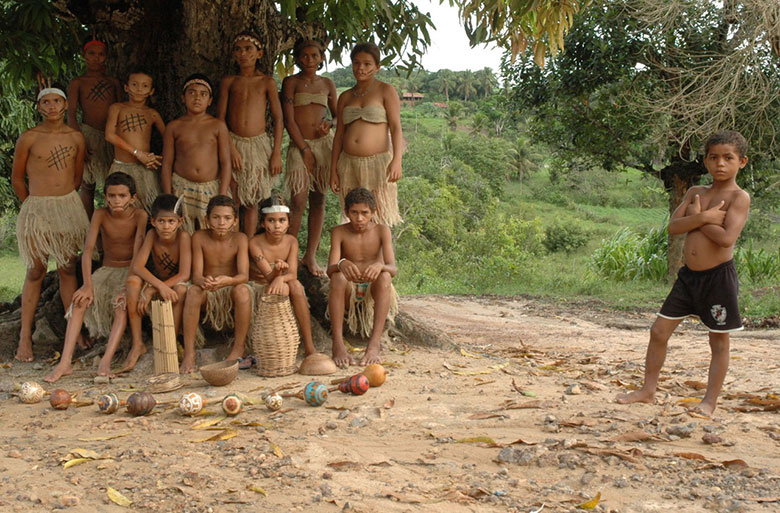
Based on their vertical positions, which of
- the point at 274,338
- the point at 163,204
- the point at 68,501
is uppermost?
the point at 163,204

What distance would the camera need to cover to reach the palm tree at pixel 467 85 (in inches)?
2125

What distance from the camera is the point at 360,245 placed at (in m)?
4.74

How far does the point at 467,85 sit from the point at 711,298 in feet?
172

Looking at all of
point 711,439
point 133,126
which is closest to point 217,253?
point 133,126

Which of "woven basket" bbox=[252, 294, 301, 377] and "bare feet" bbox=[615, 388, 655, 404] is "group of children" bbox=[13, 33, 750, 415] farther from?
"bare feet" bbox=[615, 388, 655, 404]

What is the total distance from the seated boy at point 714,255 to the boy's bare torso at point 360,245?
1.81 m

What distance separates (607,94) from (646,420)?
21.3ft

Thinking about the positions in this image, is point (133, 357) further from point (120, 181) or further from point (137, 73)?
point (137, 73)

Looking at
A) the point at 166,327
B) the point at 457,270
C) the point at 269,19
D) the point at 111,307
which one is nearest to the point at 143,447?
the point at 166,327

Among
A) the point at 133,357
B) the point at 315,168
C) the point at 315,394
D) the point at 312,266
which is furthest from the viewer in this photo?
the point at 312,266

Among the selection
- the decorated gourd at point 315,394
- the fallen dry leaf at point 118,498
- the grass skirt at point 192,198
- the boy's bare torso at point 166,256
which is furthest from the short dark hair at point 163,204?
the fallen dry leaf at point 118,498

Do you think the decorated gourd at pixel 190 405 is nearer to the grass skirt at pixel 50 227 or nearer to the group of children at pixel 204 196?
the group of children at pixel 204 196

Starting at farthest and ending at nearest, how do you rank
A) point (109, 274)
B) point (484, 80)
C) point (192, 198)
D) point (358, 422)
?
point (484, 80)
point (192, 198)
point (109, 274)
point (358, 422)

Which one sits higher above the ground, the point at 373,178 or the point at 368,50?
the point at 368,50
